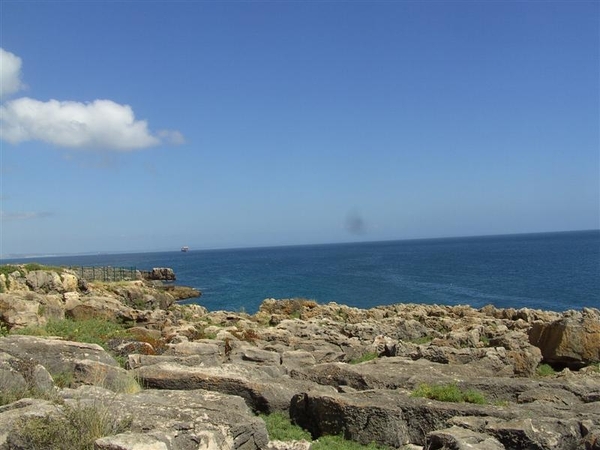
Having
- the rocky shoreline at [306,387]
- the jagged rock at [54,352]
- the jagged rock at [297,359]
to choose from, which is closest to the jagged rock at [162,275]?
the rocky shoreline at [306,387]

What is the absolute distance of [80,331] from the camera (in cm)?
2167

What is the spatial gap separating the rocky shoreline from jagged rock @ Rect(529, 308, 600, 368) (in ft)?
0.13

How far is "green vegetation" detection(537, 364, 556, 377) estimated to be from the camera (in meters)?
20.0

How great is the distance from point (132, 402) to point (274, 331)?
17.7m

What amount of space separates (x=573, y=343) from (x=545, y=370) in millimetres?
1751

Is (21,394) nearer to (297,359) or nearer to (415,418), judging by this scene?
(415,418)

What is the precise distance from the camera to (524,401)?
13852 millimetres

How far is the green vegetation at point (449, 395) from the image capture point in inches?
509

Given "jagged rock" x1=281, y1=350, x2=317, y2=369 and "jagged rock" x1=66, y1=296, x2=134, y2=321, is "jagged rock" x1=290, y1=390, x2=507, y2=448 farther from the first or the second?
"jagged rock" x1=66, y1=296, x2=134, y2=321

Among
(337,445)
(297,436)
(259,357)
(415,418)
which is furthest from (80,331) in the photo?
(415,418)

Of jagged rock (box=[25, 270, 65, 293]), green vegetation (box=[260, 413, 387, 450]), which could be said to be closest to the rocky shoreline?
green vegetation (box=[260, 413, 387, 450])

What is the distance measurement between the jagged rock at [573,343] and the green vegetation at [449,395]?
9.57 m

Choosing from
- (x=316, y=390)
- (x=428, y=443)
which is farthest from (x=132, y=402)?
(x=428, y=443)

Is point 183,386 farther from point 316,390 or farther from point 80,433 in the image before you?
point 80,433
